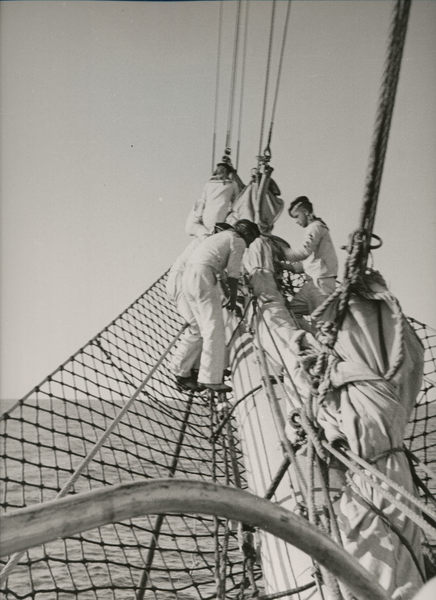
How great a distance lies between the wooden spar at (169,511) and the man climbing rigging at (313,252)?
3002 millimetres

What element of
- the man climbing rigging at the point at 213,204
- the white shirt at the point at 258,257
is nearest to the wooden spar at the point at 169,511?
the white shirt at the point at 258,257

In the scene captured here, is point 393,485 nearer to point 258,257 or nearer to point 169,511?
point 169,511

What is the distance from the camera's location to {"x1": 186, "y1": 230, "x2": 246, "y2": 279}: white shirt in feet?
9.91

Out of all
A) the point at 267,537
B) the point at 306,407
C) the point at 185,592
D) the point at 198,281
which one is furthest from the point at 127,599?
the point at 306,407

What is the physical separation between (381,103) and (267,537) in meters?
1.24

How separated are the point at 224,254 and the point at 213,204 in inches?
48.3

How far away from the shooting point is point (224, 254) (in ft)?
10.0

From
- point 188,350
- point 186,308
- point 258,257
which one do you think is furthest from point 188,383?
point 258,257

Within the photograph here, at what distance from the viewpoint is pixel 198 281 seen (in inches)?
118

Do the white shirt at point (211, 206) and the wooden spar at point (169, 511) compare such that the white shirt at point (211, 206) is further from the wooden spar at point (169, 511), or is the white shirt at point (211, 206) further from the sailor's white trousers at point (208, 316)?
the wooden spar at point (169, 511)

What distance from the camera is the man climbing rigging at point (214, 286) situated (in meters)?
2.90

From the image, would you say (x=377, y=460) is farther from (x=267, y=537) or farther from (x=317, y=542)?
(x=317, y=542)

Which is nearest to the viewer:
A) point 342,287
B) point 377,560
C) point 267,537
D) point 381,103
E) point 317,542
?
point 317,542

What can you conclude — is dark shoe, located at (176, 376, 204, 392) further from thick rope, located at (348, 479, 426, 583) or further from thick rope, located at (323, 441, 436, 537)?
thick rope, located at (348, 479, 426, 583)
